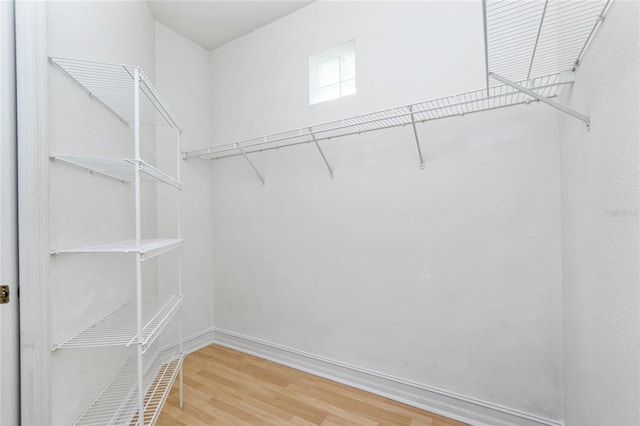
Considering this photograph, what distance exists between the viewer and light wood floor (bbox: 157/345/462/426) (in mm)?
1577

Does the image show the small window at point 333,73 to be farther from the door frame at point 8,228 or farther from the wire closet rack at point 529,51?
the door frame at point 8,228

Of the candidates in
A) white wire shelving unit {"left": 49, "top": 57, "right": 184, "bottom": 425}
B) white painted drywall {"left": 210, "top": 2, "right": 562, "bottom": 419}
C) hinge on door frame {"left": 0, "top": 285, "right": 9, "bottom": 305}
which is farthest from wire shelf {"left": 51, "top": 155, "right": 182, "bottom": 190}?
white painted drywall {"left": 210, "top": 2, "right": 562, "bottom": 419}

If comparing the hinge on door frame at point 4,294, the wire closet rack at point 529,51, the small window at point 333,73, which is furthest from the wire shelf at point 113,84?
the wire closet rack at point 529,51

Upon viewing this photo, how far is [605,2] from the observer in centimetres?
79

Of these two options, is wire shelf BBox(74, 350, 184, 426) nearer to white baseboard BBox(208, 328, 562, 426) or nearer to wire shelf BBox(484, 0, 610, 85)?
white baseboard BBox(208, 328, 562, 426)

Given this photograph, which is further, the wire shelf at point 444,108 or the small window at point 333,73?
the small window at point 333,73

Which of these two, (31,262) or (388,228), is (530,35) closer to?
(388,228)

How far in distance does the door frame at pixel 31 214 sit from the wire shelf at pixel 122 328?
0.36 feet

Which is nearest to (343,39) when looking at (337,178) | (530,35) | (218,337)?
(337,178)

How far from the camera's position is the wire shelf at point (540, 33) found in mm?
920

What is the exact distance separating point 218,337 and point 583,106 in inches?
114

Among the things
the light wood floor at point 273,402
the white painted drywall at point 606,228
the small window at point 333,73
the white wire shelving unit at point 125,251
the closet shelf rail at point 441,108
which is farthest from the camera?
the small window at point 333,73

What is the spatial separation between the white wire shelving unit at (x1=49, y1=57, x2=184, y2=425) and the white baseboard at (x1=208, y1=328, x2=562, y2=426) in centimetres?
73

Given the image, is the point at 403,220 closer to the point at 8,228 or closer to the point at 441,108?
the point at 441,108
